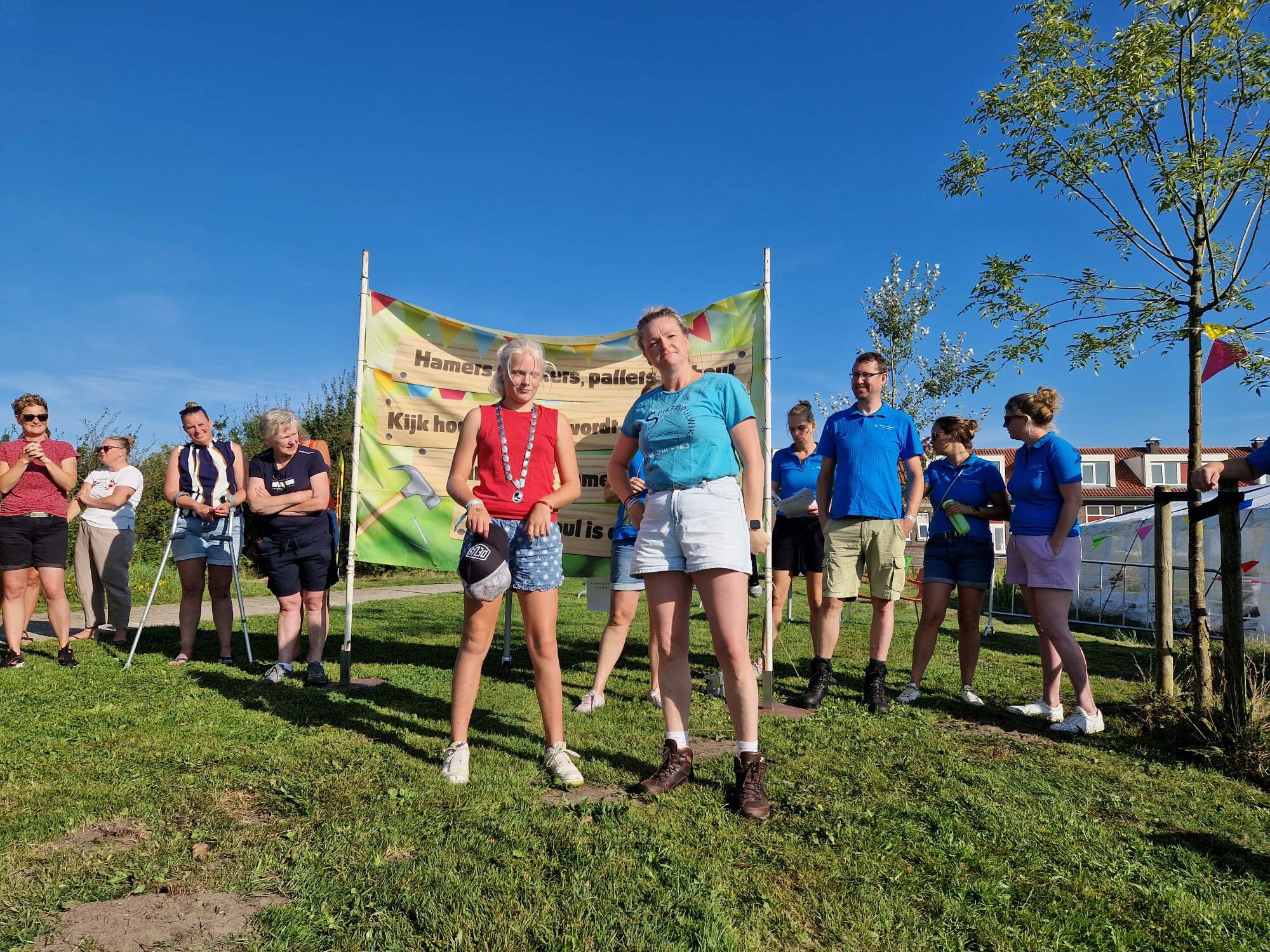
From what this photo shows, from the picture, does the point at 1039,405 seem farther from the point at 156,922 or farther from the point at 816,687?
the point at 156,922

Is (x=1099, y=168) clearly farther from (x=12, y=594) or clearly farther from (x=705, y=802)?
(x=12, y=594)

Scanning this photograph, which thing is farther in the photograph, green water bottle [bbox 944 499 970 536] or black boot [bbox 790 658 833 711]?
green water bottle [bbox 944 499 970 536]

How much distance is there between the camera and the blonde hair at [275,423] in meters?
5.90

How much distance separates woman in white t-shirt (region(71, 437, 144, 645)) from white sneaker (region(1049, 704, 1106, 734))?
754 centimetres

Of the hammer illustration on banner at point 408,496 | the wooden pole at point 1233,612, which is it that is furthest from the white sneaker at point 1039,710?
the hammer illustration on banner at point 408,496

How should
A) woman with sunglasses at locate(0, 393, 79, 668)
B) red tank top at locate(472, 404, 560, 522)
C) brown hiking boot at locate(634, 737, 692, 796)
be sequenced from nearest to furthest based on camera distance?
brown hiking boot at locate(634, 737, 692, 796), red tank top at locate(472, 404, 560, 522), woman with sunglasses at locate(0, 393, 79, 668)

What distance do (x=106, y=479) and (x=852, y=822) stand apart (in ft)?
24.2

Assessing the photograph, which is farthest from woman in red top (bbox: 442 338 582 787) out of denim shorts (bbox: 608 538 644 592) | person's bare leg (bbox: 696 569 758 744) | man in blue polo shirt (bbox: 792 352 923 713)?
man in blue polo shirt (bbox: 792 352 923 713)

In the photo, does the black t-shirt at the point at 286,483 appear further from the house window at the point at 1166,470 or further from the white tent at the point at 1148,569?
the house window at the point at 1166,470

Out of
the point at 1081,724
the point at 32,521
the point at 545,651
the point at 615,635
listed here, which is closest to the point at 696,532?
the point at 545,651

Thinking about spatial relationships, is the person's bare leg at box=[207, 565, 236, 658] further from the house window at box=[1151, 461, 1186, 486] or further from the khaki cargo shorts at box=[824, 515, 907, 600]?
the house window at box=[1151, 461, 1186, 486]

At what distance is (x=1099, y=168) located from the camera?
558 cm

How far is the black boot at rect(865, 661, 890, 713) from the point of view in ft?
16.4

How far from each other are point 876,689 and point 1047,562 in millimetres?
1281
